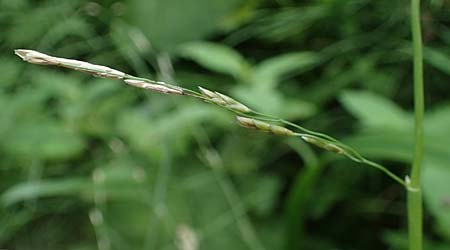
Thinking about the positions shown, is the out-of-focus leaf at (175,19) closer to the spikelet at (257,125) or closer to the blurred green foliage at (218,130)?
the blurred green foliage at (218,130)

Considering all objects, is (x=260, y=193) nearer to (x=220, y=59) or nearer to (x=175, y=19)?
(x=220, y=59)

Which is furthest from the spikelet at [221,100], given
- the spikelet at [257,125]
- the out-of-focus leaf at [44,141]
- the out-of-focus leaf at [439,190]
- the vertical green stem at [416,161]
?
the out-of-focus leaf at [44,141]

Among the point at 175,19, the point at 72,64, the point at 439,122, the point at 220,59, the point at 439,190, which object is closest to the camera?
the point at 72,64

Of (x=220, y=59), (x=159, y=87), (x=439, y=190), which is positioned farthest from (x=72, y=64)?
(x=220, y=59)

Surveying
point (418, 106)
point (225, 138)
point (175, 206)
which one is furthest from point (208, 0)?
point (418, 106)

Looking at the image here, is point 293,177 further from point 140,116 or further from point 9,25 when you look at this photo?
point 9,25

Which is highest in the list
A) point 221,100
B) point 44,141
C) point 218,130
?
point 221,100

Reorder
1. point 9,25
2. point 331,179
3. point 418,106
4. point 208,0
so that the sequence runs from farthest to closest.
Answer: point 9,25 < point 208,0 < point 331,179 < point 418,106
